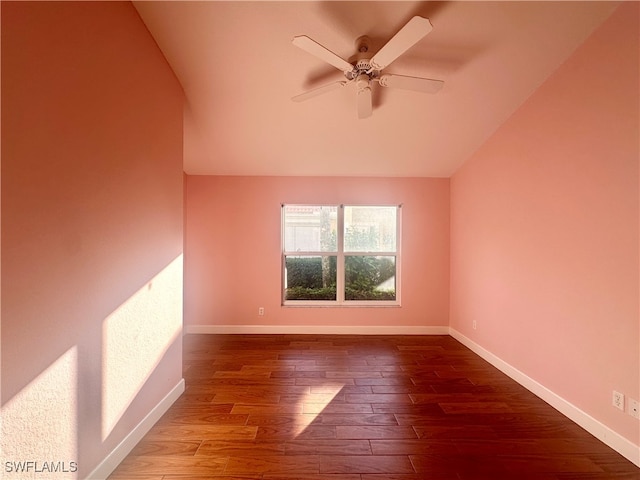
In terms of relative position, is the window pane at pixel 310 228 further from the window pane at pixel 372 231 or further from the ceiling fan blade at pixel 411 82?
the ceiling fan blade at pixel 411 82

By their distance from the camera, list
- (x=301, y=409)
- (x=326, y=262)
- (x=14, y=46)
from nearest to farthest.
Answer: (x=14, y=46) < (x=301, y=409) < (x=326, y=262)

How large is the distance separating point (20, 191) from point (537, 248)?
3.33 m

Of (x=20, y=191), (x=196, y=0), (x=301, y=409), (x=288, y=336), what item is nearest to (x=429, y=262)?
(x=288, y=336)

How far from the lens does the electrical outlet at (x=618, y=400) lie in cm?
169

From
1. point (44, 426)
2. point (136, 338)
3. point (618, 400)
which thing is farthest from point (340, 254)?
point (44, 426)

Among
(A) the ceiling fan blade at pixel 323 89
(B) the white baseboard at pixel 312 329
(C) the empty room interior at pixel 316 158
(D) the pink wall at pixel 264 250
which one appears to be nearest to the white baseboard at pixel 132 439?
(C) the empty room interior at pixel 316 158

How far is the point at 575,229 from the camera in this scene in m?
2.00

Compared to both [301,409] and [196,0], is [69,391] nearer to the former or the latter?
[301,409]

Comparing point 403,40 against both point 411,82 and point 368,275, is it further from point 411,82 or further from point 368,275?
point 368,275

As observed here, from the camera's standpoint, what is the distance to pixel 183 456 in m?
1.64

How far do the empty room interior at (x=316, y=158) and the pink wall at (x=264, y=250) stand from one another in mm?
564

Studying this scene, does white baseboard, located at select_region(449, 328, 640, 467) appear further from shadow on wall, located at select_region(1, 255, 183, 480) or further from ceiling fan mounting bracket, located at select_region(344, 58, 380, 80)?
shadow on wall, located at select_region(1, 255, 183, 480)

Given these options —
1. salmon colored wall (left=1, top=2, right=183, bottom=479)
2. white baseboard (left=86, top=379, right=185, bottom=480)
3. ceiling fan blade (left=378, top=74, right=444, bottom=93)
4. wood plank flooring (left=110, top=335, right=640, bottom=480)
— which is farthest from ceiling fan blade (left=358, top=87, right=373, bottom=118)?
white baseboard (left=86, top=379, right=185, bottom=480)

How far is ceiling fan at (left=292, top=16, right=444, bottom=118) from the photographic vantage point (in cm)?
152
